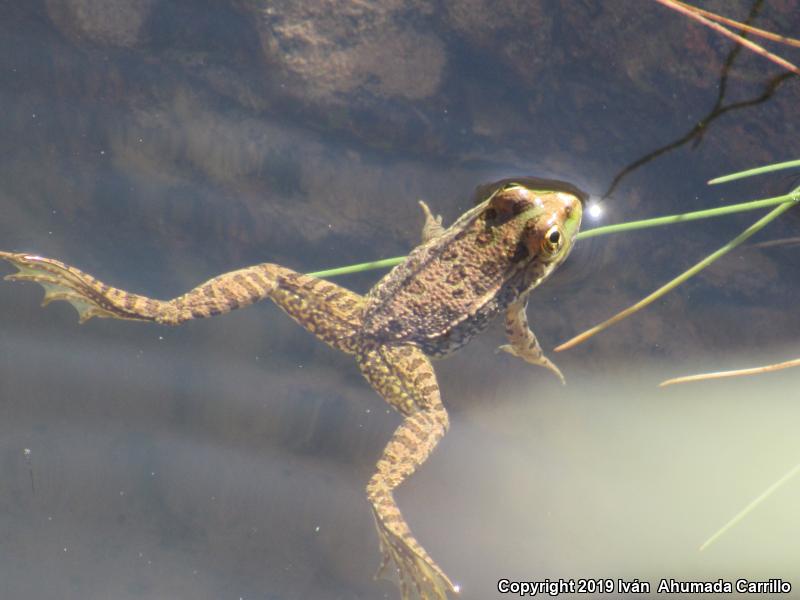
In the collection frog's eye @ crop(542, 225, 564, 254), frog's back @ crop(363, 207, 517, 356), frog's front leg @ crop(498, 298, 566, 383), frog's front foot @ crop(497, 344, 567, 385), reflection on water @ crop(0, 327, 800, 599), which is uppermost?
frog's eye @ crop(542, 225, 564, 254)

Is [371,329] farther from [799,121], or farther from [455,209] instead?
[799,121]

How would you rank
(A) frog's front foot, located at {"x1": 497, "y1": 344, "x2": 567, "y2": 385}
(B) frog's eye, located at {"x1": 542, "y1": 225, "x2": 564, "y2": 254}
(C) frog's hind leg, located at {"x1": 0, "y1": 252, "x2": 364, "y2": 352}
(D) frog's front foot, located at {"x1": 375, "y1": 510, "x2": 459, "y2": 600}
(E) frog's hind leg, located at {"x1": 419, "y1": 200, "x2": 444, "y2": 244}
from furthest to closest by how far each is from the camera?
(A) frog's front foot, located at {"x1": 497, "y1": 344, "x2": 567, "y2": 385} < (E) frog's hind leg, located at {"x1": 419, "y1": 200, "x2": 444, "y2": 244} < (C) frog's hind leg, located at {"x1": 0, "y1": 252, "x2": 364, "y2": 352} < (D) frog's front foot, located at {"x1": 375, "y1": 510, "x2": 459, "y2": 600} < (B) frog's eye, located at {"x1": 542, "y1": 225, "x2": 564, "y2": 254}

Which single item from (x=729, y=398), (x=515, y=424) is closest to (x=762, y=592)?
(x=729, y=398)

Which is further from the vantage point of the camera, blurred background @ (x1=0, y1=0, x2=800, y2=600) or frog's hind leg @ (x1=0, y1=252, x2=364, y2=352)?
blurred background @ (x1=0, y1=0, x2=800, y2=600)

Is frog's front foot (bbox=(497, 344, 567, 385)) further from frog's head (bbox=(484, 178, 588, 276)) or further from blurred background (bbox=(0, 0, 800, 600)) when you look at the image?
frog's head (bbox=(484, 178, 588, 276))

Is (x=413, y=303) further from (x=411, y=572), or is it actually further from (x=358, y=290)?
(x=411, y=572)

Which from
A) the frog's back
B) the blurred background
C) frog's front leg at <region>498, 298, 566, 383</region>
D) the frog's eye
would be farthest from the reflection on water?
the frog's eye

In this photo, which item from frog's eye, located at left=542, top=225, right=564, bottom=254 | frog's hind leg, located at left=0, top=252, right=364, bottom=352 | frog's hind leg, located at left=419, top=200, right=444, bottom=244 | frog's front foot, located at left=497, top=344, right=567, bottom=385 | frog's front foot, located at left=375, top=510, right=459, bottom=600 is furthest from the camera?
frog's front foot, located at left=497, top=344, right=567, bottom=385
